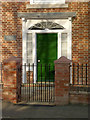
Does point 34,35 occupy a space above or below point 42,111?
above

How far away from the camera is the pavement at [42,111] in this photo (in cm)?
502

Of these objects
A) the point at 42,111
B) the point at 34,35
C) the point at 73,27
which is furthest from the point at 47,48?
the point at 42,111

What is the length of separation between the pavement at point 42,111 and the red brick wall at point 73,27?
348cm

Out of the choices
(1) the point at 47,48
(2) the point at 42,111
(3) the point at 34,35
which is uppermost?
(3) the point at 34,35

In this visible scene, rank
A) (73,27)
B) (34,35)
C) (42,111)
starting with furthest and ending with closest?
(34,35), (73,27), (42,111)

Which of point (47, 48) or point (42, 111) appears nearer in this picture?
point (42, 111)

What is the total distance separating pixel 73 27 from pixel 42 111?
16.1 ft

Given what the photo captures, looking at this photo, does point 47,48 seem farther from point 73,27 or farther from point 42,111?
point 42,111

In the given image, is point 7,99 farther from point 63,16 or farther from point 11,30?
point 63,16

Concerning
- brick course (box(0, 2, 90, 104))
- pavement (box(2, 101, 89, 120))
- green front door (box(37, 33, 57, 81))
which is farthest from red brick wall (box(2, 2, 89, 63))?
pavement (box(2, 101, 89, 120))

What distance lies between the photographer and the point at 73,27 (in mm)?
8836

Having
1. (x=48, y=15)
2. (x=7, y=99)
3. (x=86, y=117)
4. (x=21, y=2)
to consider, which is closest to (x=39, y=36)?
(x=48, y=15)

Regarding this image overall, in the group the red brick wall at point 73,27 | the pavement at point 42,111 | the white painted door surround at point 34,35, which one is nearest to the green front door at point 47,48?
the white painted door surround at point 34,35

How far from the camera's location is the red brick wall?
347 inches
